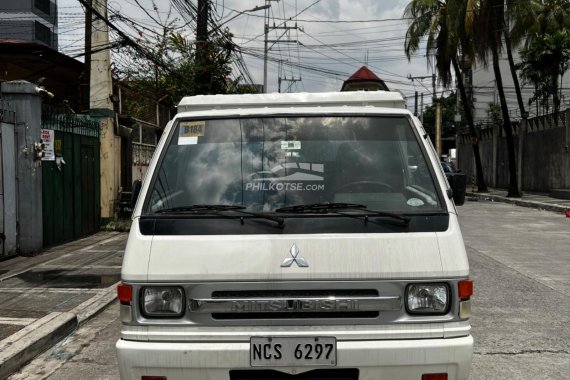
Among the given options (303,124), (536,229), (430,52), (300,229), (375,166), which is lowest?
(536,229)

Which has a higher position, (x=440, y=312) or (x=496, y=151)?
(x=496, y=151)

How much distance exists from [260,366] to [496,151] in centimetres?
3292

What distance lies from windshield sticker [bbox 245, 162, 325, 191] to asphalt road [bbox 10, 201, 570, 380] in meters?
2.12

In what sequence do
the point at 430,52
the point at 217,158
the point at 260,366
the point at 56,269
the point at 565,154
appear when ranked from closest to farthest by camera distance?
1. the point at 260,366
2. the point at 217,158
3. the point at 56,269
4. the point at 565,154
5. the point at 430,52

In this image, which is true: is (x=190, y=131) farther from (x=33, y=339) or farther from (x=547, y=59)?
(x=547, y=59)

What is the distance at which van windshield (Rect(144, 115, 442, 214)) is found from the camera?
3447 millimetres

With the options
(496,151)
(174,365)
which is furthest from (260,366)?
(496,151)

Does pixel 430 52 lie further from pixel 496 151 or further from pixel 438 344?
pixel 438 344

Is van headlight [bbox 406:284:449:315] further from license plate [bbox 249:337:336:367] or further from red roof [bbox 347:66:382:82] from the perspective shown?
red roof [bbox 347:66:382:82]

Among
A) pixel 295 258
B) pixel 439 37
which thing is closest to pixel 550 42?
pixel 439 37

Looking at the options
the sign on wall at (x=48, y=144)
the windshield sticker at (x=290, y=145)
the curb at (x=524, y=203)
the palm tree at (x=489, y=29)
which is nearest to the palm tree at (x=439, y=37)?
the palm tree at (x=489, y=29)

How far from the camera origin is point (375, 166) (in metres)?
3.66

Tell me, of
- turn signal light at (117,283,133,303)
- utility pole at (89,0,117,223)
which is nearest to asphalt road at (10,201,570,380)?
turn signal light at (117,283,133,303)

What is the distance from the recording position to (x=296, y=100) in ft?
13.3
